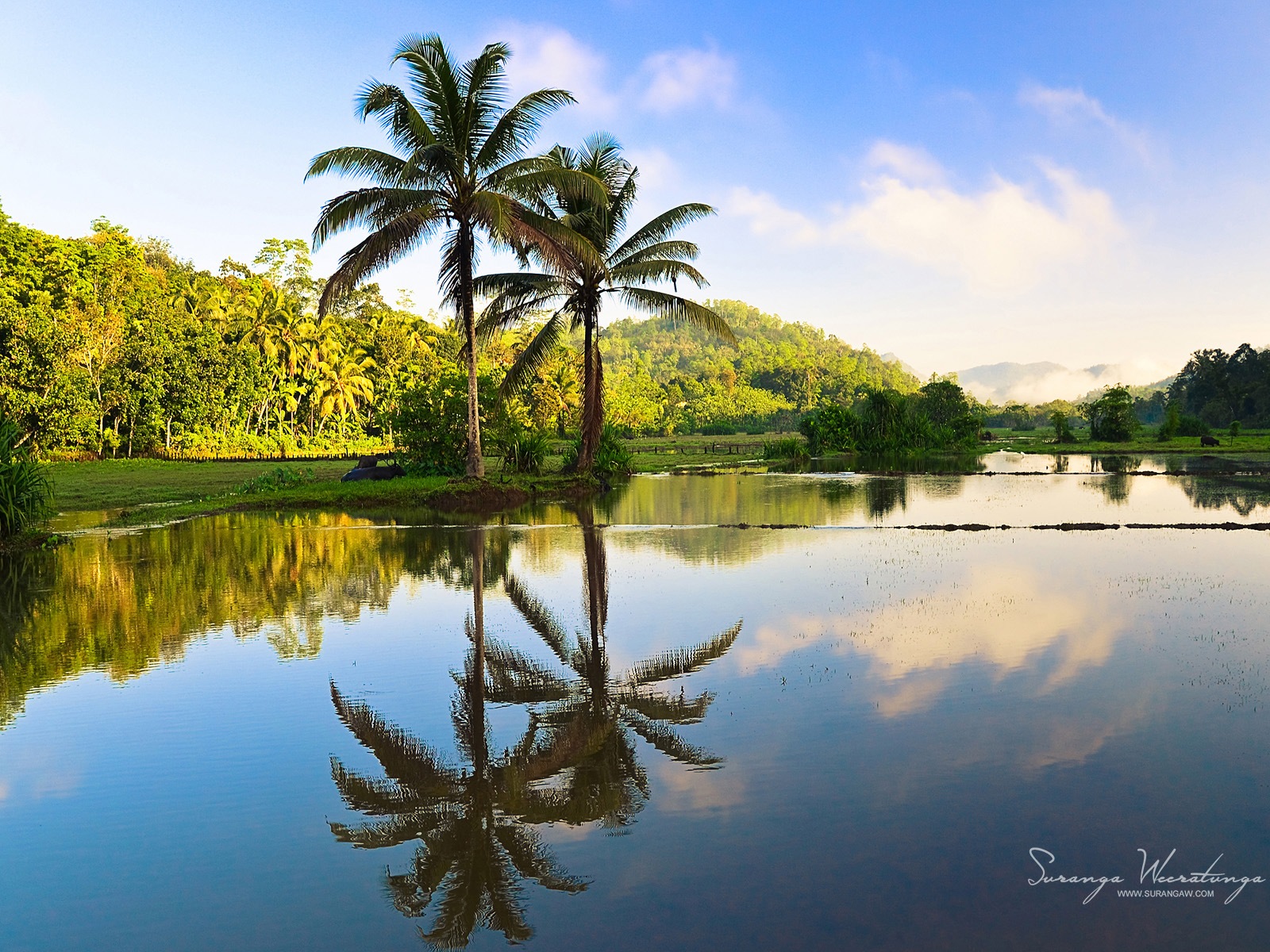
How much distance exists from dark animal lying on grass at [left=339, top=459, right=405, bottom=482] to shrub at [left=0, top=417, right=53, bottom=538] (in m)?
11.4

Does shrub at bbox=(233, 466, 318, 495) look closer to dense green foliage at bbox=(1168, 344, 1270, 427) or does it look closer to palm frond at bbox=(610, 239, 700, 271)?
palm frond at bbox=(610, 239, 700, 271)

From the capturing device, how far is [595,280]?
1128 inches

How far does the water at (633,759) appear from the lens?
3918 millimetres

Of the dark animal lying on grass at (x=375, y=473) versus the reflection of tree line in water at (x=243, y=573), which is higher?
the dark animal lying on grass at (x=375, y=473)

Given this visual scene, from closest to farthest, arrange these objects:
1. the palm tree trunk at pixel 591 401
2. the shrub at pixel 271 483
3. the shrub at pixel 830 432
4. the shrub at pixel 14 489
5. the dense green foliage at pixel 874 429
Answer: the shrub at pixel 14 489 → the shrub at pixel 271 483 → the palm tree trunk at pixel 591 401 → the dense green foliage at pixel 874 429 → the shrub at pixel 830 432

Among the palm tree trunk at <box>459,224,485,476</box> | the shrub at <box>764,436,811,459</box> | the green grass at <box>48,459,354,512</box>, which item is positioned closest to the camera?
the palm tree trunk at <box>459,224,485,476</box>

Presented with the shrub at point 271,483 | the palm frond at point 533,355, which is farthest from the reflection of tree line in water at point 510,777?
the palm frond at point 533,355

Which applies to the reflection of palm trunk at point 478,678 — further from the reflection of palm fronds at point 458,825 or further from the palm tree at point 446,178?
the palm tree at point 446,178

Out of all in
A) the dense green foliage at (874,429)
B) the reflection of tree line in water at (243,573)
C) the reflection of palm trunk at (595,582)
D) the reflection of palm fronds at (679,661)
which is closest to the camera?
the reflection of palm fronds at (679,661)

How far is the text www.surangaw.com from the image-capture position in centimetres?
402

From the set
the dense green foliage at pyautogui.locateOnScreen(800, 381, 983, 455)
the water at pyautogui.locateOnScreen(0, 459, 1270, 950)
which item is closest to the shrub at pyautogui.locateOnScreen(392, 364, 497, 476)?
the water at pyautogui.locateOnScreen(0, 459, 1270, 950)

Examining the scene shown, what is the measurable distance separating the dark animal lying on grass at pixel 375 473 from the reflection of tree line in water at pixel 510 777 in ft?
66.4

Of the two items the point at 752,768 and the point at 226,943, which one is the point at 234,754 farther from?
the point at 752,768

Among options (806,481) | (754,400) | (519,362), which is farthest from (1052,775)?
(754,400)
